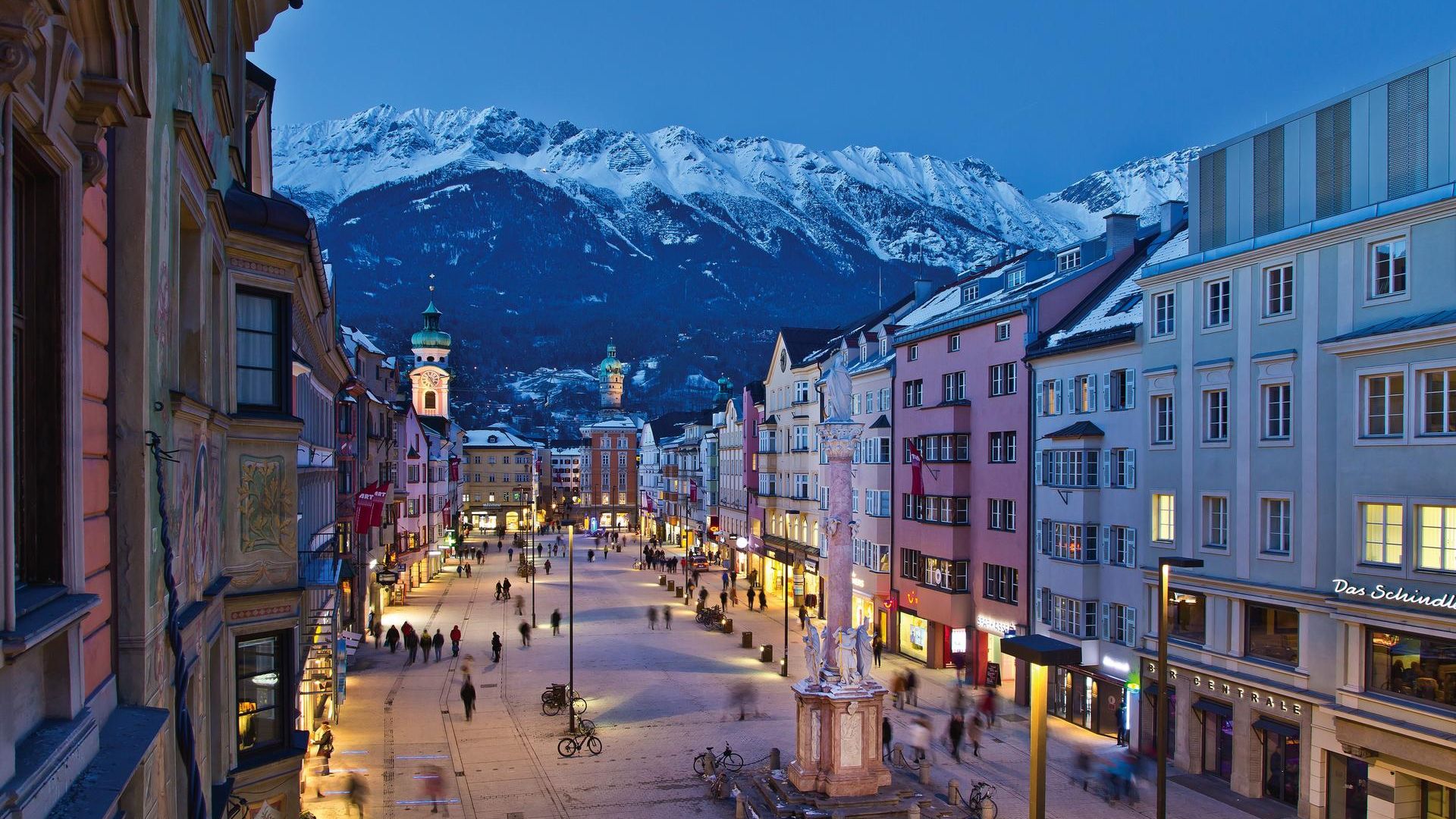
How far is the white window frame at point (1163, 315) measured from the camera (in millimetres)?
31062

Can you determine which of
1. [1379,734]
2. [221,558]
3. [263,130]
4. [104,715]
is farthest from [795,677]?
[104,715]

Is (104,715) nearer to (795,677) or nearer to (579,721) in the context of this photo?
(579,721)

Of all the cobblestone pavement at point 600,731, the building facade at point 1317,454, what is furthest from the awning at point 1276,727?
the cobblestone pavement at point 600,731

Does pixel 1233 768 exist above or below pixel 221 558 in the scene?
below

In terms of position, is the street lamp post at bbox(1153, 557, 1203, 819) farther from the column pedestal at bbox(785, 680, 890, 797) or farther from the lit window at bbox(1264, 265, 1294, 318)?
the lit window at bbox(1264, 265, 1294, 318)

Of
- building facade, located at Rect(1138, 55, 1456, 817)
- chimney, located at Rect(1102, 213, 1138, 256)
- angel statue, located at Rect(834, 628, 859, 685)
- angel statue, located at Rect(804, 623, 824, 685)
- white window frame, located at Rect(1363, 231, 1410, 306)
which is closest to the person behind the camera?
building facade, located at Rect(1138, 55, 1456, 817)

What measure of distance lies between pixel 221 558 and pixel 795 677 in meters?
35.8

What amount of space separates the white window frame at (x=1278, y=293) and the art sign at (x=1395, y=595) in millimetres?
6723

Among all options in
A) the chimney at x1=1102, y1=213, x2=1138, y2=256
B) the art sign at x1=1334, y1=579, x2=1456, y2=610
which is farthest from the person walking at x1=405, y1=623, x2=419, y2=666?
the art sign at x1=1334, y1=579, x2=1456, y2=610

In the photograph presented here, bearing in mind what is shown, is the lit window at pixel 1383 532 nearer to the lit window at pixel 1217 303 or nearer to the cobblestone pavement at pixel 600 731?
the lit window at pixel 1217 303

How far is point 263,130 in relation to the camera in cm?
1703

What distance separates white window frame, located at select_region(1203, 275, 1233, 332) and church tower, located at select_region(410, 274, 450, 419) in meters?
104

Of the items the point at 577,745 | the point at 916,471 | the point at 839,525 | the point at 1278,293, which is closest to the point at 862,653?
the point at 839,525

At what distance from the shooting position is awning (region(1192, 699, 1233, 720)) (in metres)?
28.3
